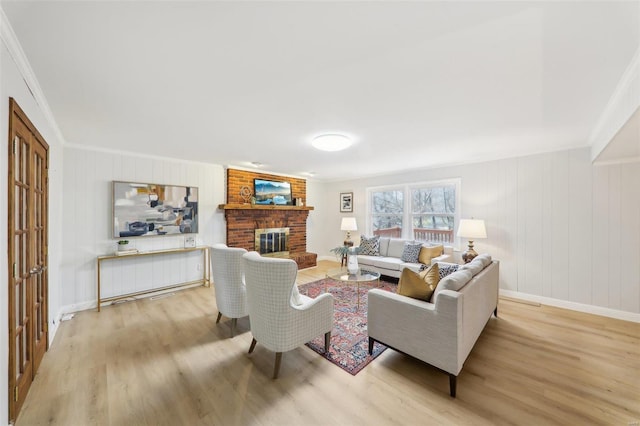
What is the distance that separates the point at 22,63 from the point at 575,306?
6.25m

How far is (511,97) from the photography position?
6.75 feet

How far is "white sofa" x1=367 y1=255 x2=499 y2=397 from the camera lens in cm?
184

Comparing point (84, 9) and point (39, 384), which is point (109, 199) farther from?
point (84, 9)

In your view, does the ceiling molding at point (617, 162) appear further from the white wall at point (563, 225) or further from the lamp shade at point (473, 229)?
the lamp shade at point (473, 229)

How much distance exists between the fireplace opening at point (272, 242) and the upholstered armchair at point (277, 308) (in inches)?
128

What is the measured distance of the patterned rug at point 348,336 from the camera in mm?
2273

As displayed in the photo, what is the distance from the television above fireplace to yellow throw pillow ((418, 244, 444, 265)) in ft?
10.6

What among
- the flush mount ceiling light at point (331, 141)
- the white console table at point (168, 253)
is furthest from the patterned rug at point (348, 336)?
the flush mount ceiling light at point (331, 141)

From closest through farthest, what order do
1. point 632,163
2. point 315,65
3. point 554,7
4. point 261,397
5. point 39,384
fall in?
point 554,7 → point 315,65 → point 261,397 → point 39,384 → point 632,163

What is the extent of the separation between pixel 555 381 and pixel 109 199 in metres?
5.66

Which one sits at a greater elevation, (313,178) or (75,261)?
(313,178)

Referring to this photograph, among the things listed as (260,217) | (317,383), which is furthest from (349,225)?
(317,383)

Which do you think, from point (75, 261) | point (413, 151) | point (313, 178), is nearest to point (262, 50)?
point (413, 151)

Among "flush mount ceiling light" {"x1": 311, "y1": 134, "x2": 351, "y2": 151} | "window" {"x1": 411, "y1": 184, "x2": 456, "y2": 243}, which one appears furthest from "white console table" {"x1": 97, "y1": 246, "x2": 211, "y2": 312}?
"window" {"x1": 411, "y1": 184, "x2": 456, "y2": 243}
